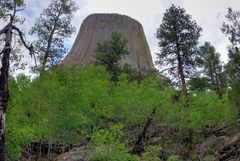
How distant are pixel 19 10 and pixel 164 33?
22256 mm

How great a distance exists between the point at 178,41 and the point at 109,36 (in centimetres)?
2894

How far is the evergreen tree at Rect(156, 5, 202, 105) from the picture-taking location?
3017 cm

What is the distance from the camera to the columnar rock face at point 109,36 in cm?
5672

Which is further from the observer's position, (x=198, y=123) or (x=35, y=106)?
(x=198, y=123)

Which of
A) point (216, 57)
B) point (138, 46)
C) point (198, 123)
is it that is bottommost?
point (198, 123)

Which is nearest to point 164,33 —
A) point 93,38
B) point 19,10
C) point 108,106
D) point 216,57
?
point 108,106

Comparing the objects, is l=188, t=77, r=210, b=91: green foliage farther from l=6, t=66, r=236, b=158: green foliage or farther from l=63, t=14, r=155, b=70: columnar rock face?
l=63, t=14, r=155, b=70: columnar rock face

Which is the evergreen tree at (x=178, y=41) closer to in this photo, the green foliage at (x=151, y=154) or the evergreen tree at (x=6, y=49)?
the green foliage at (x=151, y=154)

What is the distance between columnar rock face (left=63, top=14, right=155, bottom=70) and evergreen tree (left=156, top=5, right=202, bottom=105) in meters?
22.5

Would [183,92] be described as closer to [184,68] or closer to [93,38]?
[184,68]

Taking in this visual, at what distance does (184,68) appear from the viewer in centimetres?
3022

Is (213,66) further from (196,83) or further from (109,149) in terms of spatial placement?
(109,149)

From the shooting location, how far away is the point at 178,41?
1220 inches

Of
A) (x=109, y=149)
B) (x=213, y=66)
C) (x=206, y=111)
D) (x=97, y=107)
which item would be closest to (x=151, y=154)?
(x=109, y=149)
